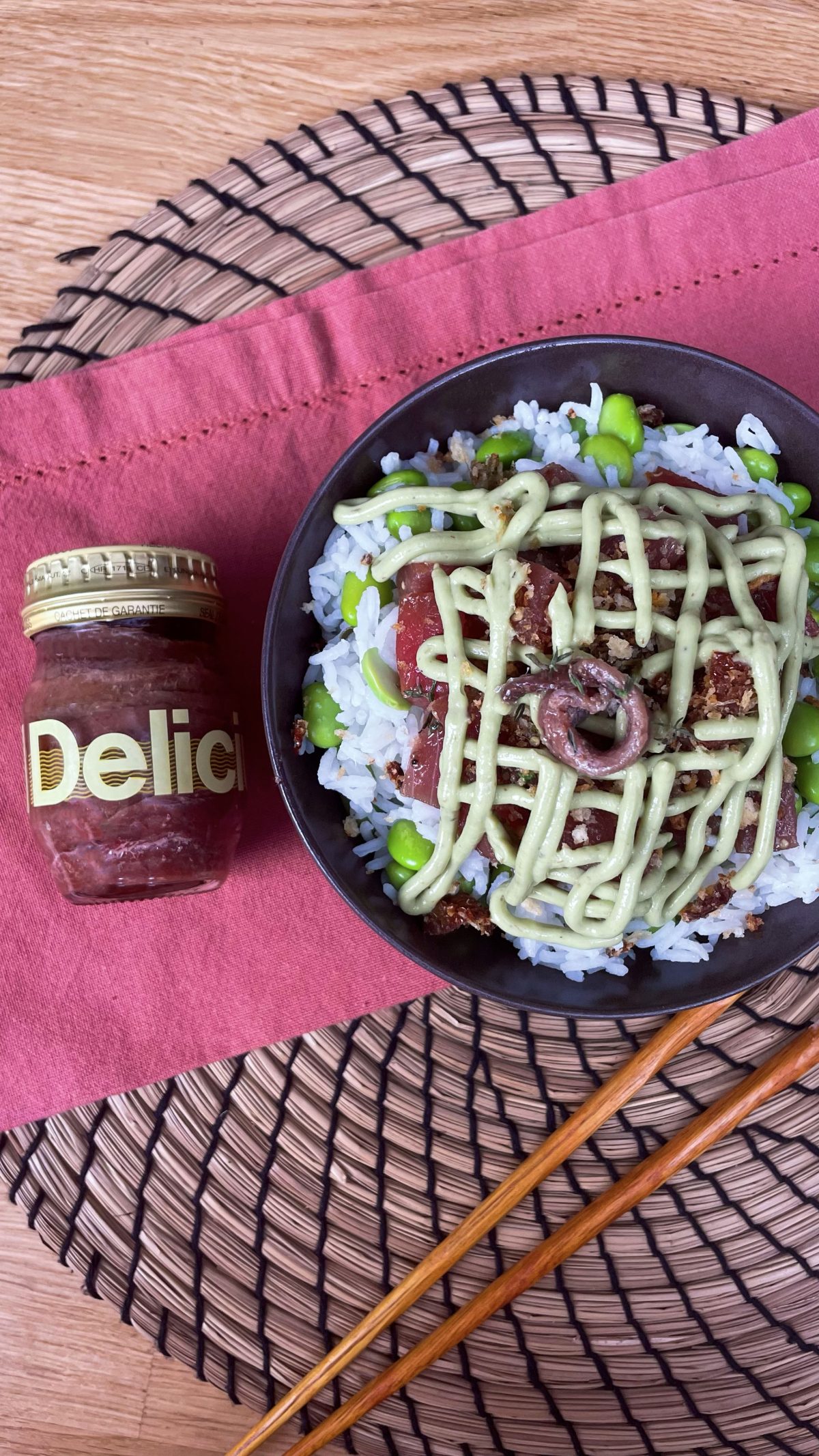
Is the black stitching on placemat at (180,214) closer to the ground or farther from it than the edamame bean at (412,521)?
farther from it

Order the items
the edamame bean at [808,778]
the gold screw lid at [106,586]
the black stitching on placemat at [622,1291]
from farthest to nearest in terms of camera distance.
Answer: the black stitching on placemat at [622,1291] → the edamame bean at [808,778] → the gold screw lid at [106,586]

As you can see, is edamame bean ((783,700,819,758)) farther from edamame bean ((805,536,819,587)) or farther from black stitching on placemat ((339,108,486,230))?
black stitching on placemat ((339,108,486,230))

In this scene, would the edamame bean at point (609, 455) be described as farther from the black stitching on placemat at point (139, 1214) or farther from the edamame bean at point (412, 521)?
the black stitching on placemat at point (139, 1214)

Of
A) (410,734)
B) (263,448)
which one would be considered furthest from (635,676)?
(263,448)

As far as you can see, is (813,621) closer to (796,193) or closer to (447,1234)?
(796,193)

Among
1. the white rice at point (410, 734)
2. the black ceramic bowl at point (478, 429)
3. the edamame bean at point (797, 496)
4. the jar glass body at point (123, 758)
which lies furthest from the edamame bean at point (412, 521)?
the edamame bean at point (797, 496)

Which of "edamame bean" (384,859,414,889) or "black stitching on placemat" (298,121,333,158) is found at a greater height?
"black stitching on placemat" (298,121,333,158)

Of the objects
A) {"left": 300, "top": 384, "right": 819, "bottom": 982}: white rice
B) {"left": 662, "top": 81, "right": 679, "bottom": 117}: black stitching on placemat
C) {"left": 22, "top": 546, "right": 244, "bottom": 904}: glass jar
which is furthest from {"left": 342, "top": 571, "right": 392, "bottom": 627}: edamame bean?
{"left": 662, "top": 81, "right": 679, "bottom": 117}: black stitching on placemat
